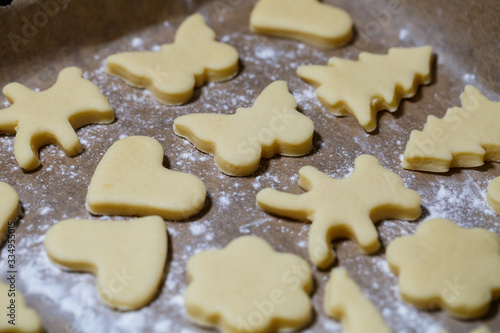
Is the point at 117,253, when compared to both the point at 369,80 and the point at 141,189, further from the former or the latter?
the point at 369,80

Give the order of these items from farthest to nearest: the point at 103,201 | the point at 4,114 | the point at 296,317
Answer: the point at 4,114, the point at 103,201, the point at 296,317

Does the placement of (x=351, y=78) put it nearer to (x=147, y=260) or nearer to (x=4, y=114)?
(x=147, y=260)

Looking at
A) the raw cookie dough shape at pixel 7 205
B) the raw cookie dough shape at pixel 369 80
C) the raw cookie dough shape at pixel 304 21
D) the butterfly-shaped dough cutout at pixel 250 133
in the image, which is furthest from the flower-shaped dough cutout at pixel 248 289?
the raw cookie dough shape at pixel 304 21

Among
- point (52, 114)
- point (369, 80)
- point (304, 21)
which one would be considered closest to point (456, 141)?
point (369, 80)

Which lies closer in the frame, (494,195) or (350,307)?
(350,307)

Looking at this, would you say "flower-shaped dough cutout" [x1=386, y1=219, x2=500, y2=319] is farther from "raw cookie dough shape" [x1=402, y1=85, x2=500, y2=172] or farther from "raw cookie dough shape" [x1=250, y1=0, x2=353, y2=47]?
"raw cookie dough shape" [x1=250, y1=0, x2=353, y2=47]

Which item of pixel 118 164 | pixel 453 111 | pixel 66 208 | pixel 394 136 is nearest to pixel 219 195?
pixel 118 164

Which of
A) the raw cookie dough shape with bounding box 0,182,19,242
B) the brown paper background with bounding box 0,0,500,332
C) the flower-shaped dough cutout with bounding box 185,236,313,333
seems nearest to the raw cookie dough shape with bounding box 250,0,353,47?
the brown paper background with bounding box 0,0,500,332

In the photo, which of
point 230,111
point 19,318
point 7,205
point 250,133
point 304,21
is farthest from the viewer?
point 304,21
